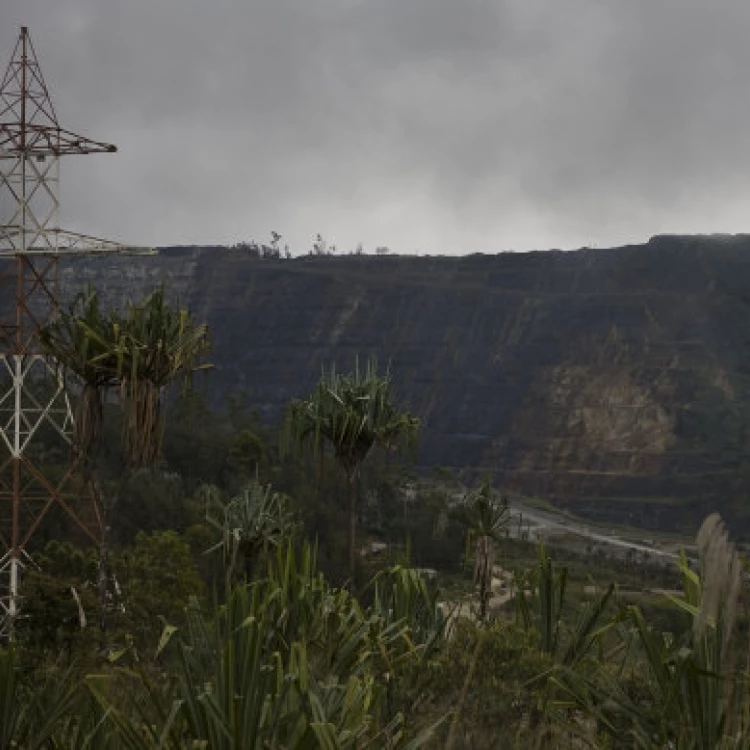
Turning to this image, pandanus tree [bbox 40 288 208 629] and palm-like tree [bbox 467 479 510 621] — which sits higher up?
pandanus tree [bbox 40 288 208 629]

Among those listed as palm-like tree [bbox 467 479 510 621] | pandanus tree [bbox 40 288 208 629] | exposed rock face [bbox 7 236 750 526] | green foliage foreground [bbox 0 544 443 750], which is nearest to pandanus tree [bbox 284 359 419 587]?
palm-like tree [bbox 467 479 510 621]

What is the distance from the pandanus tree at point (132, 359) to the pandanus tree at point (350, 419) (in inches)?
131

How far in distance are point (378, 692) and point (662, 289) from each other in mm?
150036

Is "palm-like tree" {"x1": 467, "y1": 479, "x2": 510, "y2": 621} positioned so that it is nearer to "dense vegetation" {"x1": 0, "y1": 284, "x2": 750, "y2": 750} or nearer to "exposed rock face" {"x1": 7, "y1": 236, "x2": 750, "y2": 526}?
"dense vegetation" {"x1": 0, "y1": 284, "x2": 750, "y2": 750}

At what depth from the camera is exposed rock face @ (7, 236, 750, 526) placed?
134875mm

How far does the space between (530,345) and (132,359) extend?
455 ft

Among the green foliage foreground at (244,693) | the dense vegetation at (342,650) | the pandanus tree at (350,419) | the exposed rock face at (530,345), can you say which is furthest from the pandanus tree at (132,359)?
the exposed rock face at (530,345)

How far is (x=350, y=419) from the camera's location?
15.9m

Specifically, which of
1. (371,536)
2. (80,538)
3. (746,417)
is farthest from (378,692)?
(746,417)

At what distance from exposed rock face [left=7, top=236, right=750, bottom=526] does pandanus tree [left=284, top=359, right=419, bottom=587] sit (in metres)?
114

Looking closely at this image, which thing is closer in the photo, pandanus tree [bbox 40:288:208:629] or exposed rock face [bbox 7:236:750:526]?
pandanus tree [bbox 40:288:208:629]

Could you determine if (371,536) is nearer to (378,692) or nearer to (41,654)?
(41,654)

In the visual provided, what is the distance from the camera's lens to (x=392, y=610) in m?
11.1

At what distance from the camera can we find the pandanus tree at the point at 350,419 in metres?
16.0
